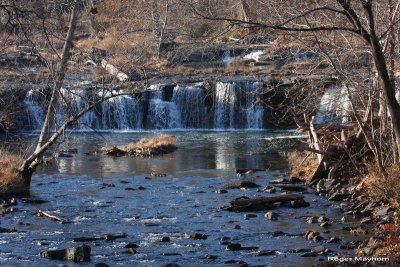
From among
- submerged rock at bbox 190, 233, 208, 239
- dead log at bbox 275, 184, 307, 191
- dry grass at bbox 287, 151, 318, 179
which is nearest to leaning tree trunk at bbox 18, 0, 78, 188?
submerged rock at bbox 190, 233, 208, 239

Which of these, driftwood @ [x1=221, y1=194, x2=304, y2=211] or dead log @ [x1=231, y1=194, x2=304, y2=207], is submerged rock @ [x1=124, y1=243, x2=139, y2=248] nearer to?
driftwood @ [x1=221, y1=194, x2=304, y2=211]

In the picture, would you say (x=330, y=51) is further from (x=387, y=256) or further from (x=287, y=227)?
(x=387, y=256)

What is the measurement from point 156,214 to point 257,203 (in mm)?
1946

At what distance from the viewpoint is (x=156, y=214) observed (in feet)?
38.0

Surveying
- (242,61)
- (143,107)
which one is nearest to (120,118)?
(143,107)

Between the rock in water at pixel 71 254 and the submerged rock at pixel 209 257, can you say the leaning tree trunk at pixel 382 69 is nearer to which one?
the submerged rock at pixel 209 257

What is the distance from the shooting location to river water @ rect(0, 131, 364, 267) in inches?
348

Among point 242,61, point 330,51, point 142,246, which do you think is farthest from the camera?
point 242,61

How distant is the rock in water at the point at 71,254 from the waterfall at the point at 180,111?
20497 millimetres

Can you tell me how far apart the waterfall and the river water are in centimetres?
899

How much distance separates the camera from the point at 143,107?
1176 inches

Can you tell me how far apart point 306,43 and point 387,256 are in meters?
4.70

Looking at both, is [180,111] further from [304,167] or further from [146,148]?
[304,167]

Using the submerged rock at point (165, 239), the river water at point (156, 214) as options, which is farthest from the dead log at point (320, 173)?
the submerged rock at point (165, 239)
